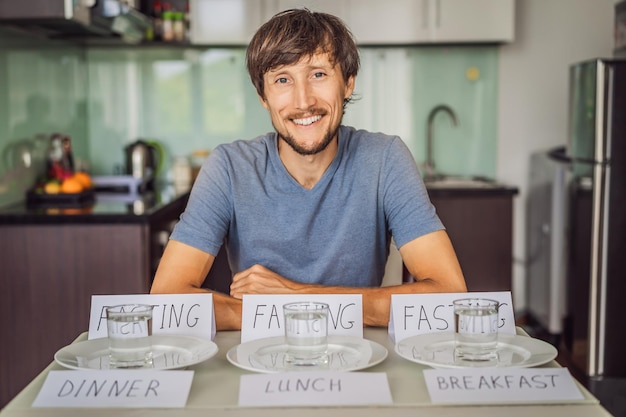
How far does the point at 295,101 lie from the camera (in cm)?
184

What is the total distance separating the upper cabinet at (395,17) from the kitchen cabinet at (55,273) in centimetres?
161

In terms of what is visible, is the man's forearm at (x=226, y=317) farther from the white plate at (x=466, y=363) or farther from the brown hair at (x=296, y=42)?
the brown hair at (x=296, y=42)

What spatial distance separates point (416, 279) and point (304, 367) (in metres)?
0.71

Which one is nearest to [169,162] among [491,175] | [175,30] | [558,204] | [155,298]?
[175,30]

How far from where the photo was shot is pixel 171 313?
1.26m

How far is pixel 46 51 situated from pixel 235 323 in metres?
2.63

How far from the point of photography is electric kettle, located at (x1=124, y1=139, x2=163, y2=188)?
3977 mm

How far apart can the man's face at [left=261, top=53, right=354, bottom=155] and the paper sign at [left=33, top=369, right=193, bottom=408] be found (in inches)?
36.0

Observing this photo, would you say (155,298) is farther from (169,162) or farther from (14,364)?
(169,162)

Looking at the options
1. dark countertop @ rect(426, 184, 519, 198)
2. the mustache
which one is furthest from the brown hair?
dark countertop @ rect(426, 184, 519, 198)

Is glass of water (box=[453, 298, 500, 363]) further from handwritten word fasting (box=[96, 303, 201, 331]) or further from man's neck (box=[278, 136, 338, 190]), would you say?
man's neck (box=[278, 136, 338, 190])

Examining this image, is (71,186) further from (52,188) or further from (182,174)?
(182,174)

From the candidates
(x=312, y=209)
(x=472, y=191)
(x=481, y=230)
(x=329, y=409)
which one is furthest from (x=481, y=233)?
(x=329, y=409)

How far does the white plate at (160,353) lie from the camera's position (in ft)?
3.60
